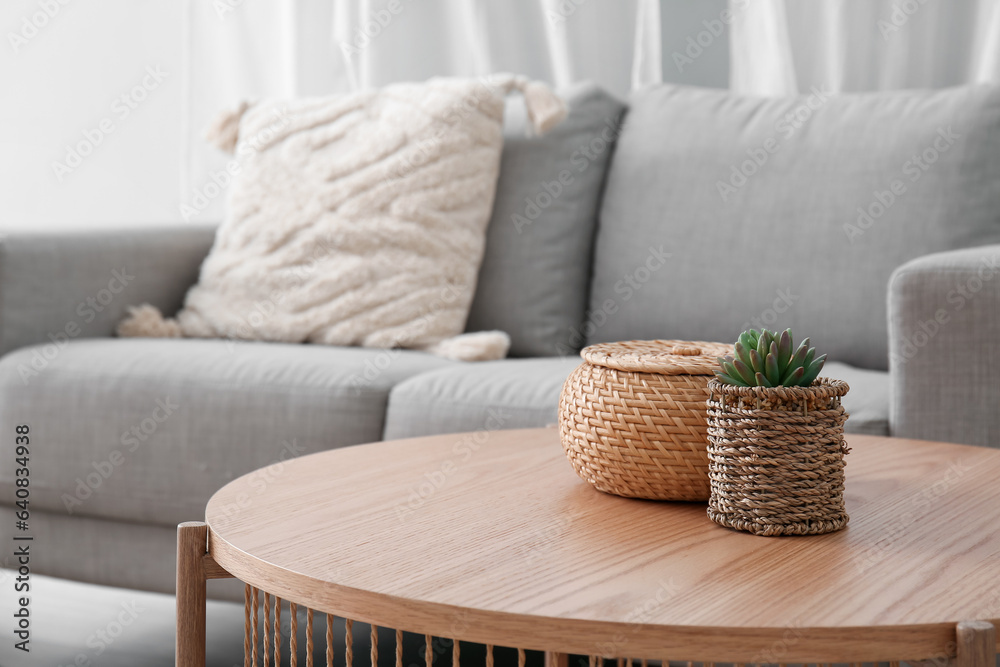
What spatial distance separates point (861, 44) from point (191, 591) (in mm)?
1817

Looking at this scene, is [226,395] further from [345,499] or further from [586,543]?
[586,543]

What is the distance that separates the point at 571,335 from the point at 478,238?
0.26 meters

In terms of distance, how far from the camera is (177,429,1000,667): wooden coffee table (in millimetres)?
506

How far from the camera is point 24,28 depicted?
3.06 meters

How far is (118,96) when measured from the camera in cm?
299

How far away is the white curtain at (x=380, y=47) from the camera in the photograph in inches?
88.5

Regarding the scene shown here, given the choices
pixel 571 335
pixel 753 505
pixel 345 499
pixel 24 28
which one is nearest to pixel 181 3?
pixel 24 28
